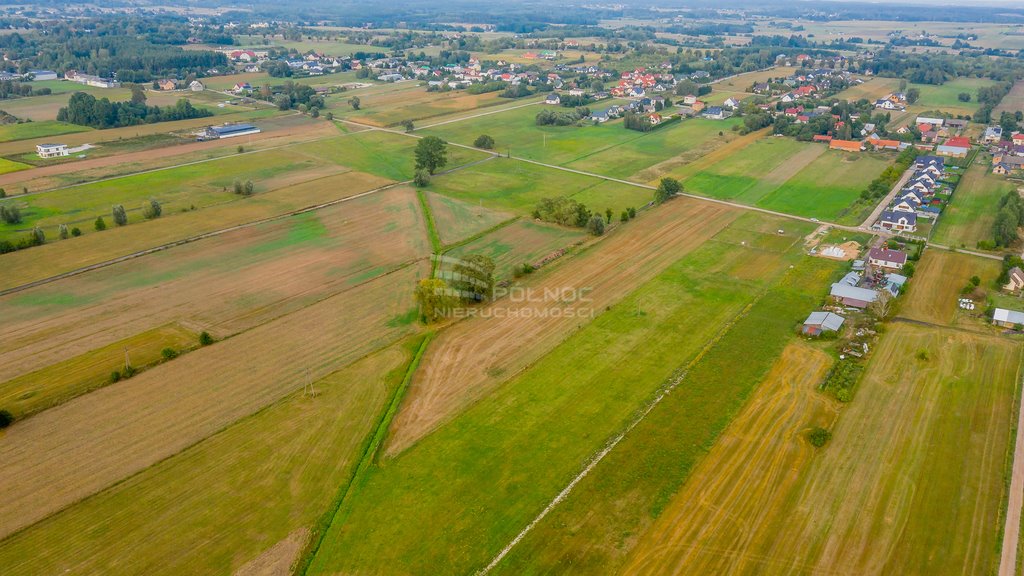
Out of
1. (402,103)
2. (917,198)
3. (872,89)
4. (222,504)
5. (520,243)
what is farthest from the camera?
(872,89)

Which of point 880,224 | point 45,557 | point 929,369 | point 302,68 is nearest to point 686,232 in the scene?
point 880,224

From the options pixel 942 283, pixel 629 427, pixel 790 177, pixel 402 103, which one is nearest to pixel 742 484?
pixel 629 427

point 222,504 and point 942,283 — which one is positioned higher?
point 942,283

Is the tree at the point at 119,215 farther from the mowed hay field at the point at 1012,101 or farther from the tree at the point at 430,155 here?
the mowed hay field at the point at 1012,101

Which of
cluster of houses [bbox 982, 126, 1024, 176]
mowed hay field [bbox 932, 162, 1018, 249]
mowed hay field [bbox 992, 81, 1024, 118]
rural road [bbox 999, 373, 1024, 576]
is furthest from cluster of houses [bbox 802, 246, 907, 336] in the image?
mowed hay field [bbox 992, 81, 1024, 118]

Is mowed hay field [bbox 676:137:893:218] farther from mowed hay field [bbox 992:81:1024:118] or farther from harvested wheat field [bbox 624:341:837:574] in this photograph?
mowed hay field [bbox 992:81:1024:118]

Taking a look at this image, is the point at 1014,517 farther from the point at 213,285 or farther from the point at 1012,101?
the point at 1012,101
